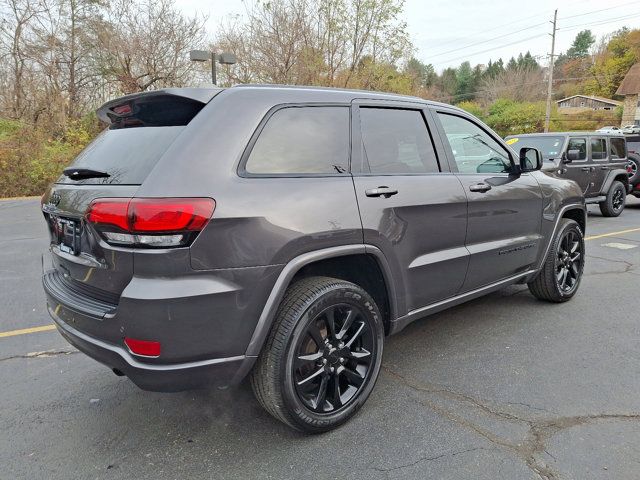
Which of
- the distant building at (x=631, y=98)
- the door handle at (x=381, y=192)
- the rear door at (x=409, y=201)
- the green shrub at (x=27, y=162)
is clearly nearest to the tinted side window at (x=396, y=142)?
the rear door at (x=409, y=201)

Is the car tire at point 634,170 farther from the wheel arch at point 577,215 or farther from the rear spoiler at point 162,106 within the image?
the rear spoiler at point 162,106

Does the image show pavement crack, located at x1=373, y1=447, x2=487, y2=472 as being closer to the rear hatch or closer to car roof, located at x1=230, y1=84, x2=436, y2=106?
the rear hatch

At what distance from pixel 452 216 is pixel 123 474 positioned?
243 centimetres

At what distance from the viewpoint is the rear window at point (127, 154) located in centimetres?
220

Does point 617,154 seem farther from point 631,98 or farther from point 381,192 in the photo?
point 631,98

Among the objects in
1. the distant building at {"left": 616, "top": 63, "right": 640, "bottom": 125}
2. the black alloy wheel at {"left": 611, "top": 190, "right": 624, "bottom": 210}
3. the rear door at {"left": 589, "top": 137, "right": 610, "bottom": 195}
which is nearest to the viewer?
the rear door at {"left": 589, "top": 137, "right": 610, "bottom": 195}

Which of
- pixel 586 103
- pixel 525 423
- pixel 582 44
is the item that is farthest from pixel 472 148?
pixel 582 44

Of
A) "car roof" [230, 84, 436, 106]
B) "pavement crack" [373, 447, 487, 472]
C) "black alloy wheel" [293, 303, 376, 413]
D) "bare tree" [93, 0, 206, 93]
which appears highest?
"bare tree" [93, 0, 206, 93]

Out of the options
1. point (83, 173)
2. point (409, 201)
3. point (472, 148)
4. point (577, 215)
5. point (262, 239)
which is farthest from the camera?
point (577, 215)

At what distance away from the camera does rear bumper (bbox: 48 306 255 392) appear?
2064mm

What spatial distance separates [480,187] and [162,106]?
223 centimetres

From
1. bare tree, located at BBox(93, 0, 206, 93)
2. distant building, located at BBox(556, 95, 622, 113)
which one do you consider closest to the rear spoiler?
bare tree, located at BBox(93, 0, 206, 93)

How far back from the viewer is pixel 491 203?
3469mm

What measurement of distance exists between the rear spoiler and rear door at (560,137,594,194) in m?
8.65
